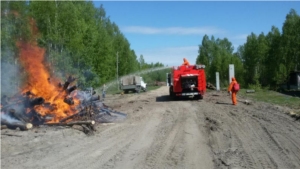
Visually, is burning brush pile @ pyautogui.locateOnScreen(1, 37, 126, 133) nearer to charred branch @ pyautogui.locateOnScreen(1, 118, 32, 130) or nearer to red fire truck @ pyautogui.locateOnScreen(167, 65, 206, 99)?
charred branch @ pyautogui.locateOnScreen(1, 118, 32, 130)

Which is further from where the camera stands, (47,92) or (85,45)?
(85,45)

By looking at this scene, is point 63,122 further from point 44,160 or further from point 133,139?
point 44,160

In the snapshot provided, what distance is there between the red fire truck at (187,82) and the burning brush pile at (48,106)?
8.84 metres

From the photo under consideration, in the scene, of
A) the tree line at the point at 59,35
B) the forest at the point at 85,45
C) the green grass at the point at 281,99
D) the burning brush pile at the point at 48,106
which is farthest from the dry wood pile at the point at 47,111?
the green grass at the point at 281,99

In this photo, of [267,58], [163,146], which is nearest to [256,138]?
[163,146]

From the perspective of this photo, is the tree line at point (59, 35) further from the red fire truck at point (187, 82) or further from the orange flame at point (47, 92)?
the red fire truck at point (187, 82)

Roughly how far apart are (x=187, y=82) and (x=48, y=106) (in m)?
13.2

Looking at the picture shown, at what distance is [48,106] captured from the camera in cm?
1293

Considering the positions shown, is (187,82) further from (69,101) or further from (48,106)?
(48,106)

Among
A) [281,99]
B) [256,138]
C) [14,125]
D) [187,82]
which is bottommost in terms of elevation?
[256,138]

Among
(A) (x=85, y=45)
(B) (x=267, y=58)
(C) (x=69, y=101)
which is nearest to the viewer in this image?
(C) (x=69, y=101)

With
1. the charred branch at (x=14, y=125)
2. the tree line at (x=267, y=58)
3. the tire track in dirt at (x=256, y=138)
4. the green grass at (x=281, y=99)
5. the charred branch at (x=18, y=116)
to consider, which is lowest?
the tire track in dirt at (x=256, y=138)

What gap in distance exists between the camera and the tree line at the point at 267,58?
2202 inches

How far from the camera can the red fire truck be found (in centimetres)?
2431
